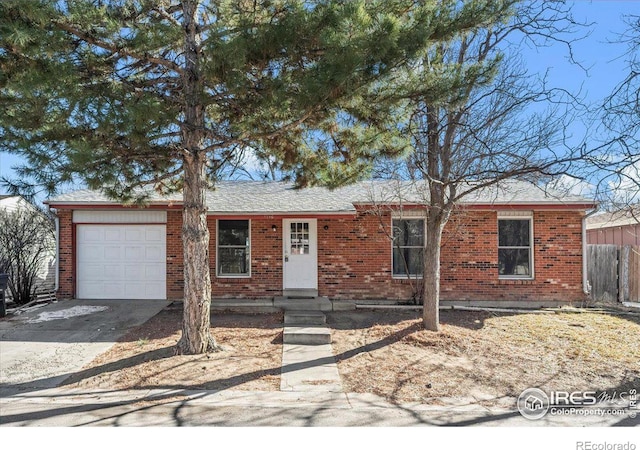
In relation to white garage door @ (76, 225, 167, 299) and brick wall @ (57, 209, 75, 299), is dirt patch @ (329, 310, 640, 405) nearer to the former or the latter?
white garage door @ (76, 225, 167, 299)

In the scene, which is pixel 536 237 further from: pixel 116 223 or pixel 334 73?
pixel 116 223

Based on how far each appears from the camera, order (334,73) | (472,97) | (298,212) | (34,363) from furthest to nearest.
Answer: (298,212)
(472,97)
(34,363)
(334,73)

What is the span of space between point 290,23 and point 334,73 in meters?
0.91

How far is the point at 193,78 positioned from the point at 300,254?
6058mm

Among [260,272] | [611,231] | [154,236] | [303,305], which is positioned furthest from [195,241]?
[611,231]

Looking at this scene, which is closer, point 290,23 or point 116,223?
point 290,23

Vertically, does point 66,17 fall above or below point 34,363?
above

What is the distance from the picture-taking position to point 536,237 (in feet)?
35.5

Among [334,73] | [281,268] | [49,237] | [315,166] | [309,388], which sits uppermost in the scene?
[334,73]

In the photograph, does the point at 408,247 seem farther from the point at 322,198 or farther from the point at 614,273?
the point at 614,273

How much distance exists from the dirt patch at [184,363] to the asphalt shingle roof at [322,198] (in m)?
3.71

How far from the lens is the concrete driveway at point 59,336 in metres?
5.59

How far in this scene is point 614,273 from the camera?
39.4 feet

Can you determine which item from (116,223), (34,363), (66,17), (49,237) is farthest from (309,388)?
(49,237)
